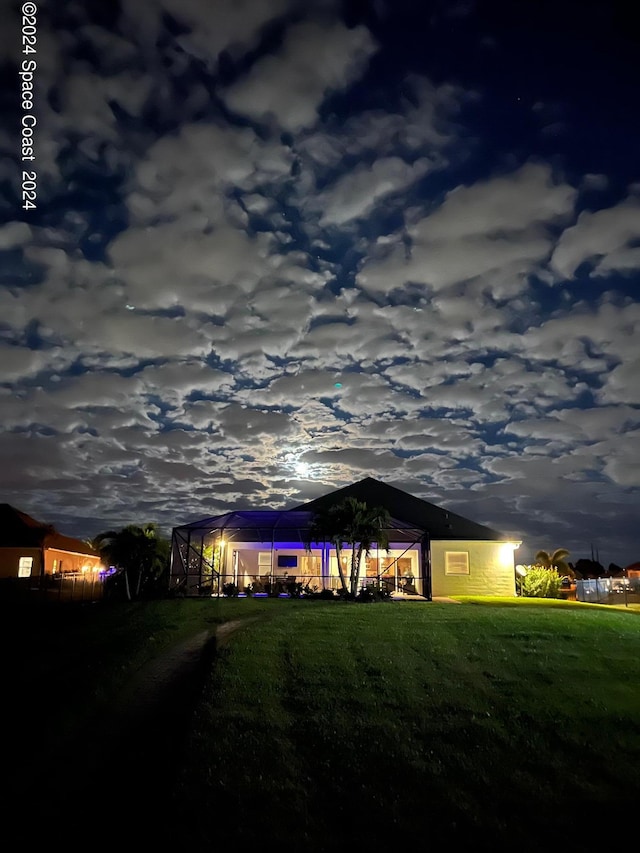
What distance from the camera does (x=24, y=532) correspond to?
43000 mm

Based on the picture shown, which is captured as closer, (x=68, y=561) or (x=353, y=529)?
(x=353, y=529)

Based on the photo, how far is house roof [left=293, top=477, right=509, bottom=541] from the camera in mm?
37844

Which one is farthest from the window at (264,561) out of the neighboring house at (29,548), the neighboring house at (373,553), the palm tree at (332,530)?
the neighboring house at (29,548)

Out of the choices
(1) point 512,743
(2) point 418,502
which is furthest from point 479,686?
(2) point 418,502

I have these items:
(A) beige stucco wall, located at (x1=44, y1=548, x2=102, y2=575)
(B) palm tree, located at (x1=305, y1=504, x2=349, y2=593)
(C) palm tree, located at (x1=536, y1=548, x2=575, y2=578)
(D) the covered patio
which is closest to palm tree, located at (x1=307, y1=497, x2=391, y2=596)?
(B) palm tree, located at (x1=305, y1=504, x2=349, y2=593)

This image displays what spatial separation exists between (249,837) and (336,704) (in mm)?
4371

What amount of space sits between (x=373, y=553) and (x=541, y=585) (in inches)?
412

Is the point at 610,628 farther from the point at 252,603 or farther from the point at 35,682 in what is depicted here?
the point at 35,682

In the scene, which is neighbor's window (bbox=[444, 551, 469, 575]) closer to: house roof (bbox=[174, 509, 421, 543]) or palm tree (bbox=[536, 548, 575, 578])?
house roof (bbox=[174, 509, 421, 543])

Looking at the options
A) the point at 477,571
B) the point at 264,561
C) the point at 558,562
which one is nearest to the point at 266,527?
the point at 264,561

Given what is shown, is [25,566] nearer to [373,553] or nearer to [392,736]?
[373,553]

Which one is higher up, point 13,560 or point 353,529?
point 353,529

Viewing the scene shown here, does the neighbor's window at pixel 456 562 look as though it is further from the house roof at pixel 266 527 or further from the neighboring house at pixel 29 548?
the neighboring house at pixel 29 548

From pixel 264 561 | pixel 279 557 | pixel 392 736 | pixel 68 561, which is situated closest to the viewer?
pixel 392 736
